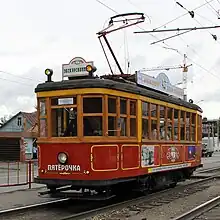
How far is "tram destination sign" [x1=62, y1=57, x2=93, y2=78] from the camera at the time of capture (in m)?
12.0

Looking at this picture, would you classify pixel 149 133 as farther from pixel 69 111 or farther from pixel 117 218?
pixel 117 218

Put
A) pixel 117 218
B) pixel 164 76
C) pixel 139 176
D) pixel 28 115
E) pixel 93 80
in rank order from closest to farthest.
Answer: pixel 117 218
pixel 93 80
pixel 139 176
pixel 164 76
pixel 28 115

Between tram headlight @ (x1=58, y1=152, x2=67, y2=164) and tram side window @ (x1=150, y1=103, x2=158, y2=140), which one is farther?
tram side window @ (x1=150, y1=103, x2=158, y2=140)

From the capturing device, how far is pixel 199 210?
1105cm

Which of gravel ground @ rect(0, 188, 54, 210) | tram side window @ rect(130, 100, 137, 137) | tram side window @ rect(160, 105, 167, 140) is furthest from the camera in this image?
tram side window @ rect(160, 105, 167, 140)

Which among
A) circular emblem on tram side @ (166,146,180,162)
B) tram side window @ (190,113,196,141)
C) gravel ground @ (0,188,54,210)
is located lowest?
gravel ground @ (0,188,54,210)

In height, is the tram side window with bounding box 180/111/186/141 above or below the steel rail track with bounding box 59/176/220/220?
above

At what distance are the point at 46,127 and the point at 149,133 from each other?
112 inches

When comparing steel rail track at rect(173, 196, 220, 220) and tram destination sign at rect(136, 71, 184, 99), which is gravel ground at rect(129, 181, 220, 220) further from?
tram destination sign at rect(136, 71, 184, 99)

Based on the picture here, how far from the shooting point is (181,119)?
15.7m

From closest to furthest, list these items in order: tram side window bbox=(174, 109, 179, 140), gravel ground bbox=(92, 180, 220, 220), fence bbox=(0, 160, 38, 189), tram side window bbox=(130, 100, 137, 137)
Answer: gravel ground bbox=(92, 180, 220, 220) → tram side window bbox=(130, 100, 137, 137) → tram side window bbox=(174, 109, 179, 140) → fence bbox=(0, 160, 38, 189)

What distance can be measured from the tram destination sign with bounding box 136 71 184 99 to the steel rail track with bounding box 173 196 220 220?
3.58m

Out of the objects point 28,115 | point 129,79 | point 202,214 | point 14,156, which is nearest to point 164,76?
point 129,79

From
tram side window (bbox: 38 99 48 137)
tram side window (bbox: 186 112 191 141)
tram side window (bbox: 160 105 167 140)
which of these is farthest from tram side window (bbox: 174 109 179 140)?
tram side window (bbox: 38 99 48 137)
